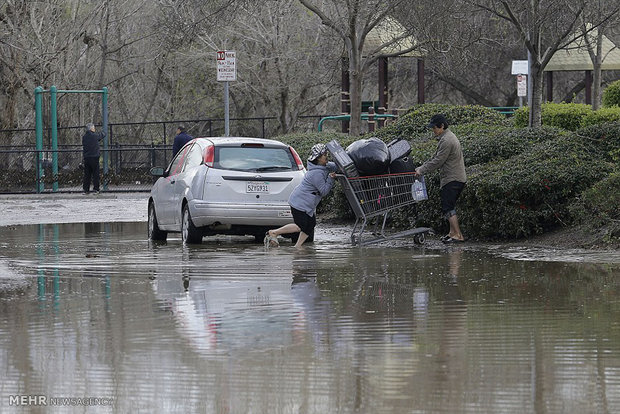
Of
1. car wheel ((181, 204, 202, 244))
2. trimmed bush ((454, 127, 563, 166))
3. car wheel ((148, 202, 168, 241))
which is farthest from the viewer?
car wheel ((148, 202, 168, 241))

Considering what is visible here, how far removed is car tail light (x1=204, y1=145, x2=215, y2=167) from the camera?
53.8 feet

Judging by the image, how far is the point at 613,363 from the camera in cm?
748

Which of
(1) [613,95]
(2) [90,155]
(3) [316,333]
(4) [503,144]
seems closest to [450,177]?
(4) [503,144]

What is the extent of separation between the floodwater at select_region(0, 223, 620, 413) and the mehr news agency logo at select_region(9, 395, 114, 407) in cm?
2

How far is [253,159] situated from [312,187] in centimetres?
153

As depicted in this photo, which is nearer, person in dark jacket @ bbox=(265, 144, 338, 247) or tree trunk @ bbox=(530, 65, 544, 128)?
person in dark jacket @ bbox=(265, 144, 338, 247)

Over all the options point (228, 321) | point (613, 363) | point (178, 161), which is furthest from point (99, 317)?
point (178, 161)

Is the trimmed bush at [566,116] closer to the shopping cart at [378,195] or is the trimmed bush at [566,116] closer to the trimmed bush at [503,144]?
the trimmed bush at [503,144]

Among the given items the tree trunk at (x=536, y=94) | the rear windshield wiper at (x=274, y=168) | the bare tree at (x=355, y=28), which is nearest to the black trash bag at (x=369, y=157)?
the rear windshield wiper at (x=274, y=168)

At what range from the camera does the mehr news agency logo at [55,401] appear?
6.55 m

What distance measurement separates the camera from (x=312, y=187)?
1531cm

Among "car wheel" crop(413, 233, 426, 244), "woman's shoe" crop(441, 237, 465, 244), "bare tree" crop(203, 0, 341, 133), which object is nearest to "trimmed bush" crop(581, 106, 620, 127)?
"woman's shoe" crop(441, 237, 465, 244)

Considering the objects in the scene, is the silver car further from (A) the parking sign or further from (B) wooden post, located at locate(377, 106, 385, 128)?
(B) wooden post, located at locate(377, 106, 385, 128)

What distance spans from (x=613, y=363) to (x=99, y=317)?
406 cm
